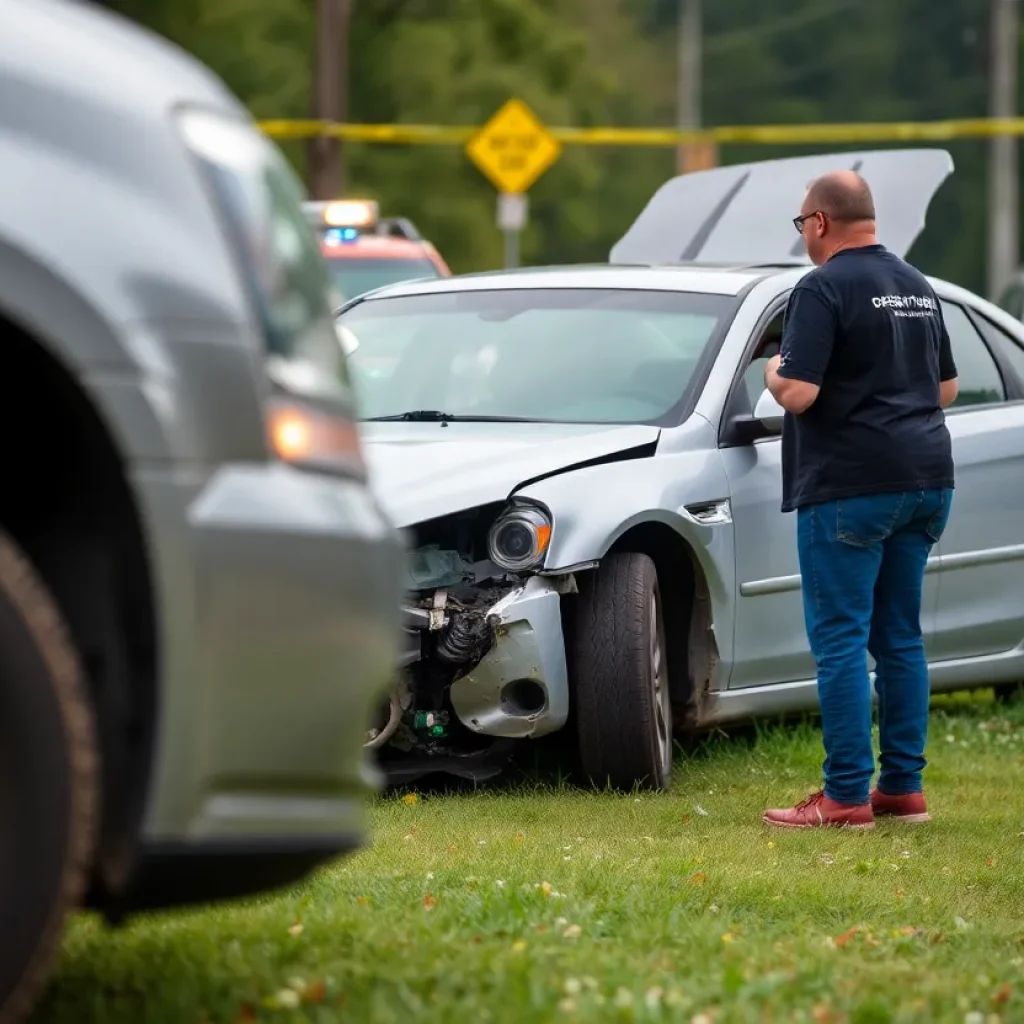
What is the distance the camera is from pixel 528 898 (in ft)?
14.8

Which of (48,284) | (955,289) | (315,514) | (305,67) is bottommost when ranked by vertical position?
(305,67)

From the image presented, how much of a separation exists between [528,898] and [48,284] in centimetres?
206

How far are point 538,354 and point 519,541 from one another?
110 cm

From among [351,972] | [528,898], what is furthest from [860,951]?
[351,972]

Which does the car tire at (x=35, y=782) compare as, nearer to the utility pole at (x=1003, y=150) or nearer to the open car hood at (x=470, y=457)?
the open car hood at (x=470, y=457)

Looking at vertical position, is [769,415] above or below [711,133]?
above

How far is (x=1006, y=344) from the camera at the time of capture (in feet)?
26.0

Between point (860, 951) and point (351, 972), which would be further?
point (860, 951)

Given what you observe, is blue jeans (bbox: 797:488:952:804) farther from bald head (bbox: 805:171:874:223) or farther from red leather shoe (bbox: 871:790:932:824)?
bald head (bbox: 805:171:874:223)

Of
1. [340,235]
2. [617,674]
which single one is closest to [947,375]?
[617,674]

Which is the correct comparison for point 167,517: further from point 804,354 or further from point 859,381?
point 859,381

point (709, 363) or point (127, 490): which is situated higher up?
point (127, 490)

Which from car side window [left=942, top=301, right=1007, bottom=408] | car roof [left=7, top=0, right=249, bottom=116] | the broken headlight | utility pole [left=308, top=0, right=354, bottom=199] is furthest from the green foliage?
car roof [left=7, top=0, right=249, bottom=116]

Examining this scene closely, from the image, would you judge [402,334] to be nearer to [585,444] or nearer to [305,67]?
[585,444]
